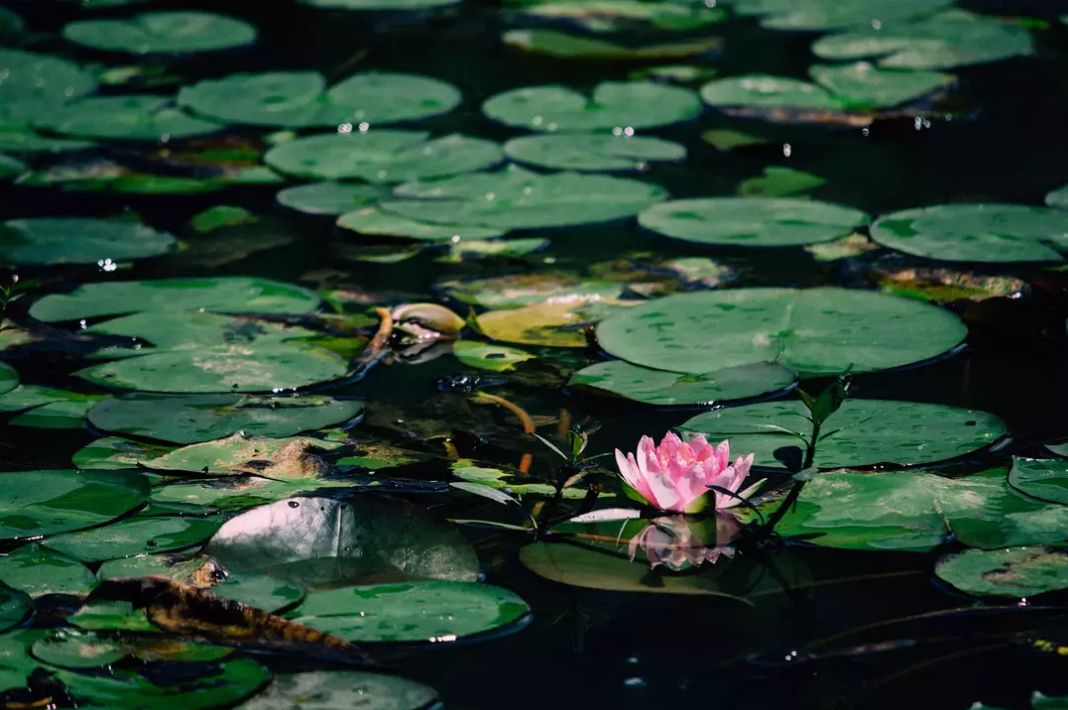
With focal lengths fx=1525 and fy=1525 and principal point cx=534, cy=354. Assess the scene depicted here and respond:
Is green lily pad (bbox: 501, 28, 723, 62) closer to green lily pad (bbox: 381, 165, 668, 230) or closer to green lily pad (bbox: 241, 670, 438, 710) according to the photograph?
green lily pad (bbox: 381, 165, 668, 230)

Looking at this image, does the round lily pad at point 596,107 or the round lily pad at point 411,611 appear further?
the round lily pad at point 596,107

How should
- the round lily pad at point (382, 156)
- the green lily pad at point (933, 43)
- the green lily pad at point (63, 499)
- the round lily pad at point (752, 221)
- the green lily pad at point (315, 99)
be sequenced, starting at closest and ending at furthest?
the green lily pad at point (63, 499)
the round lily pad at point (752, 221)
the round lily pad at point (382, 156)
the green lily pad at point (315, 99)
the green lily pad at point (933, 43)

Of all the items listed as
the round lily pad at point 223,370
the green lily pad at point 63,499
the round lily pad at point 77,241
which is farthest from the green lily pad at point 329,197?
the green lily pad at point 63,499

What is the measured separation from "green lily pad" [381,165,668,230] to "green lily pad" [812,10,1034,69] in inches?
57.4

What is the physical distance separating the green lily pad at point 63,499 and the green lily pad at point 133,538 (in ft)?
0.09

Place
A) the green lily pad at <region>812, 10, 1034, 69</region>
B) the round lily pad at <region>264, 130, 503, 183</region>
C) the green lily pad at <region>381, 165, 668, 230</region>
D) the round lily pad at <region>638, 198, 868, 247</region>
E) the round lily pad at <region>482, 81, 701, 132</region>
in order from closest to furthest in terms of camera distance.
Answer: the round lily pad at <region>638, 198, 868, 247</region>
the green lily pad at <region>381, 165, 668, 230</region>
the round lily pad at <region>264, 130, 503, 183</region>
the round lily pad at <region>482, 81, 701, 132</region>
the green lily pad at <region>812, 10, 1034, 69</region>

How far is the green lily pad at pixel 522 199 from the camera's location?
336cm

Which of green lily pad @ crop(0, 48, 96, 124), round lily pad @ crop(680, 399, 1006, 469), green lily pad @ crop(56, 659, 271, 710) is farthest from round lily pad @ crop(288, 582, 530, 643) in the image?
green lily pad @ crop(0, 48, 96, 124)

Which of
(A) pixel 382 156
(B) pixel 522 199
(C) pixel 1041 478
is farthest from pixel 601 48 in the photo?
(C) pixel 1041 478

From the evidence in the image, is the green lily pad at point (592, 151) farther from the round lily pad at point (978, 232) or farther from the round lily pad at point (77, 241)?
the round lily pad at point (77, 241)

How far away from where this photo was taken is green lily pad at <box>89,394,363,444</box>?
2.30 meters

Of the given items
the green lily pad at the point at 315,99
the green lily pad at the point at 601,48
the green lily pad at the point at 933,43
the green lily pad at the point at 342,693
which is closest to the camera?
the green lily pad at the point at 342,693

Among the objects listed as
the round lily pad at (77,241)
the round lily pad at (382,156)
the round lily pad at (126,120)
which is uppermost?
the round lily pad at (126,120)

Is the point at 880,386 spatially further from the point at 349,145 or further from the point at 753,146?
the point at 349,145
